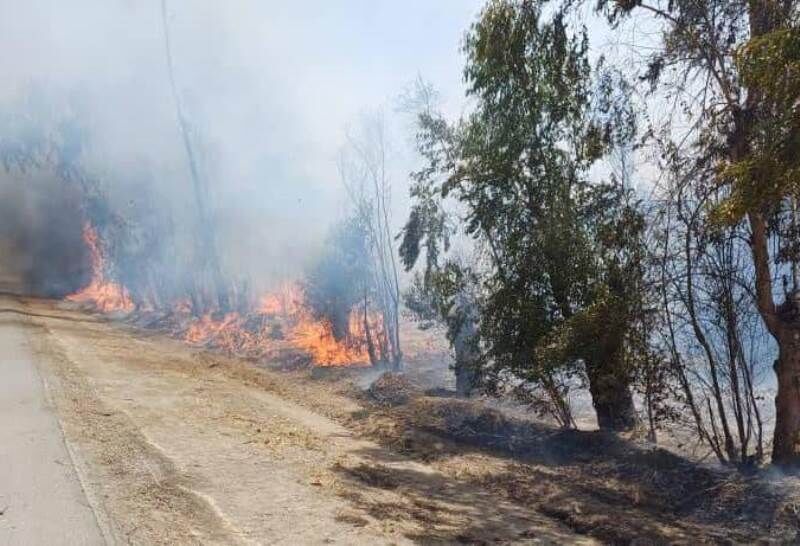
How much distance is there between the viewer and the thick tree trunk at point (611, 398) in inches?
385

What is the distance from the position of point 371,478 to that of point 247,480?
200 cm

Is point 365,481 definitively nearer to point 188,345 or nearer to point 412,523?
point 412,523

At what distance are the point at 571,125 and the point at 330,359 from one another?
15.1 meters

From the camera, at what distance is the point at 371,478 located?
827cm

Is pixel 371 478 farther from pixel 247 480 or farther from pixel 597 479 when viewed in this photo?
pixel 597 479

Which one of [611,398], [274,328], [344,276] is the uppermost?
[344,276]

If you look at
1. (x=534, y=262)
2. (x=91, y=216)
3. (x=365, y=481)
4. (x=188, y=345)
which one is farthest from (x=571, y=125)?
(x=91, y=216)

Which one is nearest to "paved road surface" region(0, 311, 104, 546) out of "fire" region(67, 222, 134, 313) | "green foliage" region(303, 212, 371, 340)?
"green foliage" region(303, 212, 371, 340)

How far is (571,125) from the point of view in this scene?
35.0ft

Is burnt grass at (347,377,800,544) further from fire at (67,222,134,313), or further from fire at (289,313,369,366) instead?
fire at (67,222,134,313)

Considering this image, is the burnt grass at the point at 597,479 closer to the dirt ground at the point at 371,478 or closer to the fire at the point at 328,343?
the dirt ground at the point at 371,478

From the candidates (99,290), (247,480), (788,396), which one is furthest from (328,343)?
(99,290)

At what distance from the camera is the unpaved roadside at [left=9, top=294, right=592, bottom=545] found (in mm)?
5719

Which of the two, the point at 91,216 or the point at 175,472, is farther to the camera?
the point at 91,216
